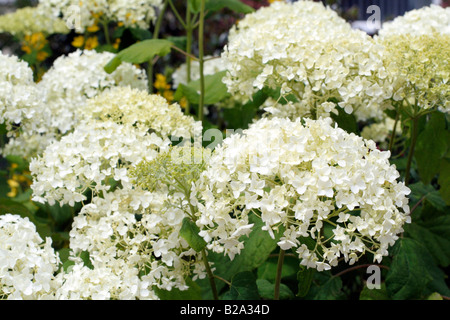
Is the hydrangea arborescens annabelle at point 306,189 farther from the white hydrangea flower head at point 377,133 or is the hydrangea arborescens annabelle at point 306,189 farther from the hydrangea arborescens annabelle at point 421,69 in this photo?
the white hydrangea flower head at point 377,133

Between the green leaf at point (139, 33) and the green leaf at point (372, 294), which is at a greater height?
the green leaf at point (139, 33)

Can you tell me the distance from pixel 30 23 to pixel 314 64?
2.29m

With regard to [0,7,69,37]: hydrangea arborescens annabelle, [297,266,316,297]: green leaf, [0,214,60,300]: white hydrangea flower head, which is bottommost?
[297,266,316,297]: green leaf

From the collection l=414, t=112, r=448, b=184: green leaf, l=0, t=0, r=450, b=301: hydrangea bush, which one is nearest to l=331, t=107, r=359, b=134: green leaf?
l=0, t=0, r=450, b=301: hydrangea bush

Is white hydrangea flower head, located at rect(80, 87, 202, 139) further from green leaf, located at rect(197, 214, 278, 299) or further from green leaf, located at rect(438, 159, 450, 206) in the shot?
green leaf, located at rect(438, 159, 450, 206)

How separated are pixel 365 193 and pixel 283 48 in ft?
2.25

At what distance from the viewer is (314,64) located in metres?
1.73

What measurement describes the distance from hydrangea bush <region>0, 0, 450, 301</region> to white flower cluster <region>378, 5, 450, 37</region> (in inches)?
0.5

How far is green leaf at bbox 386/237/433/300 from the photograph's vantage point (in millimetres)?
1719

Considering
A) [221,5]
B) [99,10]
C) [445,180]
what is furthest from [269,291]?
[99,10]

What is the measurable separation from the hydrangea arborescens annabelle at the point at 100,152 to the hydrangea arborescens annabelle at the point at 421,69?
0.76 meters

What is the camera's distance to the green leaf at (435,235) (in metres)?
2.26

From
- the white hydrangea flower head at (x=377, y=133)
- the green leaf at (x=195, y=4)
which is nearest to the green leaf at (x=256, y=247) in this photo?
the green leaf at (x=195, y=4)
